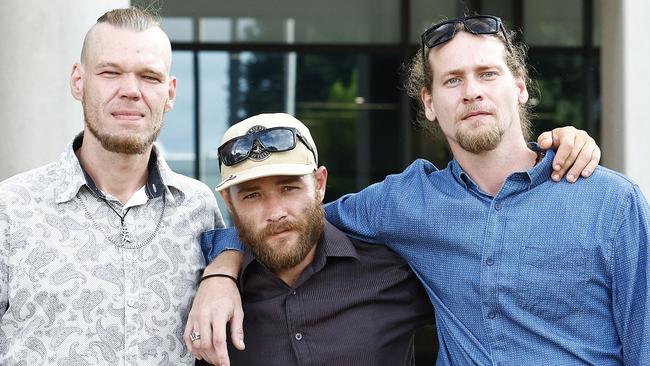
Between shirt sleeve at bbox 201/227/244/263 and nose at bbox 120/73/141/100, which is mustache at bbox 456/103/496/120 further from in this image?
nose at bbox 120/73/141/100

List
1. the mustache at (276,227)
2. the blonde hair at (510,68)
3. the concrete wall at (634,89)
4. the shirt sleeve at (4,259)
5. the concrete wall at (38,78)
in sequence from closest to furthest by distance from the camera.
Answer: the shirt sleeve at (4,259) → the mustache at (276,227) → the blonde hair at (510,68) → the concrete wall at (38,78) → the concrete wall at (634,89)

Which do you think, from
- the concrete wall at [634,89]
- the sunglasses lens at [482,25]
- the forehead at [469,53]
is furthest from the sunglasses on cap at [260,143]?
the concrete wall at [634,89]

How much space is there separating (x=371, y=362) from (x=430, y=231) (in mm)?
484

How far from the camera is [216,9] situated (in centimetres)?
1014

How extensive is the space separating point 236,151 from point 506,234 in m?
0.95

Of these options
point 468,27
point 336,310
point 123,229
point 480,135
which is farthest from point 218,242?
point 468,27

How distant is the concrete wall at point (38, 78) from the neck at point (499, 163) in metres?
3.10

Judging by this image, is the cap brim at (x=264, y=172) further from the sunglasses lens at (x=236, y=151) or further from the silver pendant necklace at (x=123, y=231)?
the silver pendant necklace at (x=123, y=231)

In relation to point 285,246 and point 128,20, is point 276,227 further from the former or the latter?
point 128,20

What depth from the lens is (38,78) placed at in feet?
17.6

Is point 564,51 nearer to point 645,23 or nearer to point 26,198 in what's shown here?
point 645,23

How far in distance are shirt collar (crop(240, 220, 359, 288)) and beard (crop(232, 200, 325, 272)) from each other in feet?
0.19

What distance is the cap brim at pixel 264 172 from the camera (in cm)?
299

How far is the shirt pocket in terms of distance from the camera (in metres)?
2.74
